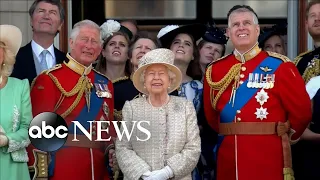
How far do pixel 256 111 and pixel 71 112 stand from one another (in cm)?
116

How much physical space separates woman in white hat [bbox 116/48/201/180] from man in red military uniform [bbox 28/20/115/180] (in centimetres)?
34

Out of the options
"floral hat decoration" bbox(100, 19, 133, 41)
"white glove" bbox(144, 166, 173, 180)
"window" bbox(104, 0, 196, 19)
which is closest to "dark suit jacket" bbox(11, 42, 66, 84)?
"floral hat decoration" bbox(100, 19, 133, 41)

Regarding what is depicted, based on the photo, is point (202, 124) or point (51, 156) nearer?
point (51, 156)

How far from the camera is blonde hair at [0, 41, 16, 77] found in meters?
5.55

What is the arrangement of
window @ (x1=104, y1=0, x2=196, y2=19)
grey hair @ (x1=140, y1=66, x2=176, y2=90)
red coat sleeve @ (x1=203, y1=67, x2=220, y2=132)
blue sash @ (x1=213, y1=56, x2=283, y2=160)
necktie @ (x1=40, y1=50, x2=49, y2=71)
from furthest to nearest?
window @ (x1=104, y1=0, x2=196, y2=19)
necktie @ (x1=40, y1=50, x2=49, y2=71)
red coat sleeve @ (x1=203, y1=67, x2=220, y2=132)
blue sash @ (x1=213, y1=56, x2=283, y2=160)
grey hair @ (x1=140, y1=66, x2=176, y2=90)

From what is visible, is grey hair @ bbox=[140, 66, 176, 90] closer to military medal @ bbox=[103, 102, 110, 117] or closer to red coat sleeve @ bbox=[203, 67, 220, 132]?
military medal @ bbox=[103, 102, 110, 117]

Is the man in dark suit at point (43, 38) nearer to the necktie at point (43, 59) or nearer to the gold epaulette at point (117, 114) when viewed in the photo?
the necktie at point (43, 59)

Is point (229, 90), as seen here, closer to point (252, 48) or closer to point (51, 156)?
point (252, 48)

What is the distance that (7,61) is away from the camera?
5.57 metres

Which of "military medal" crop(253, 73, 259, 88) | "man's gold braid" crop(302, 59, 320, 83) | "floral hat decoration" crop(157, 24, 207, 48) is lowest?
"military medal" crop(253, 73, 259, 88)

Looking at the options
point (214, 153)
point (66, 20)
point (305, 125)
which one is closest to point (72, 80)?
point (214, 153)

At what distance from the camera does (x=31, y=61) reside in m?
6.52

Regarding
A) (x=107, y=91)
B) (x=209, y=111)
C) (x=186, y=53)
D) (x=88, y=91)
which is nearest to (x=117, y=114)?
(x=107, y=91)

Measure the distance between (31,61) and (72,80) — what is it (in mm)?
685
